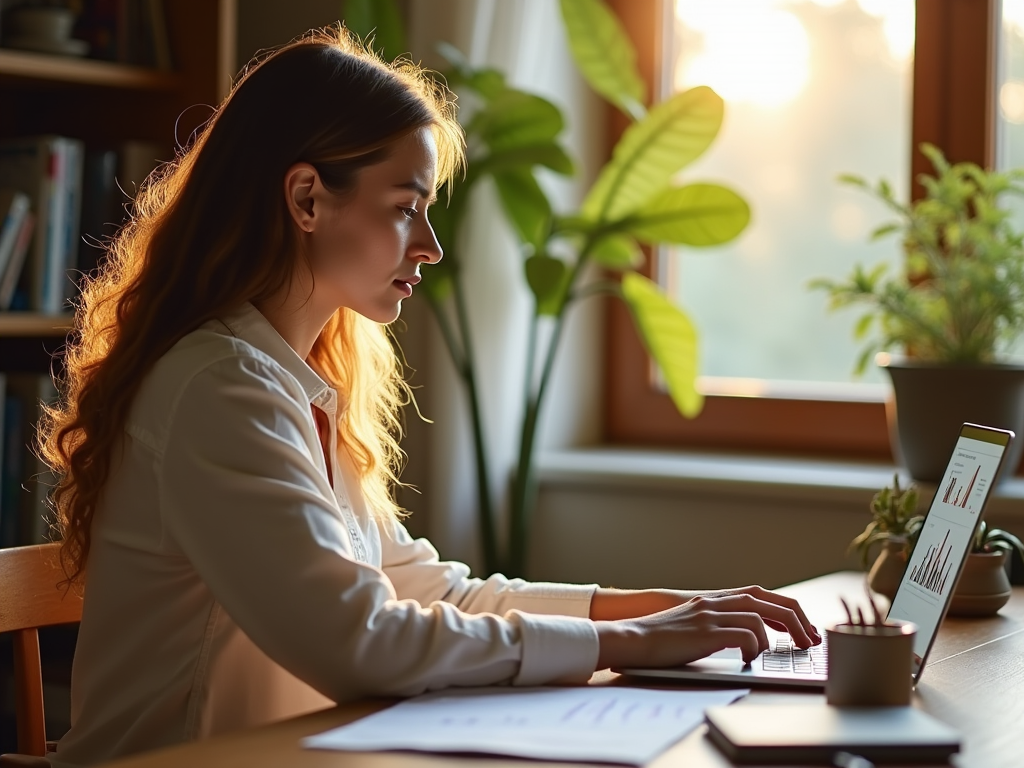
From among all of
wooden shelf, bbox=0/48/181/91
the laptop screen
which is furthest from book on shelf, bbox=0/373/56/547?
the laptop screen

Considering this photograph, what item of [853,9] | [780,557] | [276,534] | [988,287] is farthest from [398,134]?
[853,9]

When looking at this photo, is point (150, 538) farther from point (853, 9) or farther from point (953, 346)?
point (853, 9)

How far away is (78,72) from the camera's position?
2.14 meters

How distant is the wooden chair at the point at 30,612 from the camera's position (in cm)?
135

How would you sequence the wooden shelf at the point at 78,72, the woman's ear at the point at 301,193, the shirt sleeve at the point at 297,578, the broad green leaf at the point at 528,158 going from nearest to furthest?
the shirt sleeve at the point at 297,578
the woman's ear at the point at 301,193
the wooden shelf at the point at 78,72
the broad green leaf at the point at 528,158

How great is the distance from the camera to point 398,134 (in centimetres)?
128

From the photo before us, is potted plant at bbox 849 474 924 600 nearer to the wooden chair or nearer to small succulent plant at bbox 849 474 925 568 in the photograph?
small succulent plant at bbox 849 474 925 568

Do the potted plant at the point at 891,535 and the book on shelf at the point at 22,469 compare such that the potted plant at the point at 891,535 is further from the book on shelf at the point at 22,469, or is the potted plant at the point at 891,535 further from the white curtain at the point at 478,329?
the book on shelf at the point at 22,469

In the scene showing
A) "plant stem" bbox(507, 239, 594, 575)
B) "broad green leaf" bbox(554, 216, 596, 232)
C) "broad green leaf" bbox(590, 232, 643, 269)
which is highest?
"broad green leaf" bbox(554, 216, 596, 232)

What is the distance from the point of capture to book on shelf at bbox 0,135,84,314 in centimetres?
215

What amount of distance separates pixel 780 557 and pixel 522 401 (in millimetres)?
596

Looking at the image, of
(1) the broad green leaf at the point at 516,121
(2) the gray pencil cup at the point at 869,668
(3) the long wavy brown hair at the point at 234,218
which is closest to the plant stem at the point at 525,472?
(1) the broad green leaf at the point at 516,121

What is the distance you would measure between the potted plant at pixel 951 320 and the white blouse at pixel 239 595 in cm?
101

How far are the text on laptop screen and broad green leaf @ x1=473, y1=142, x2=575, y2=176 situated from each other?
3.50 ft
